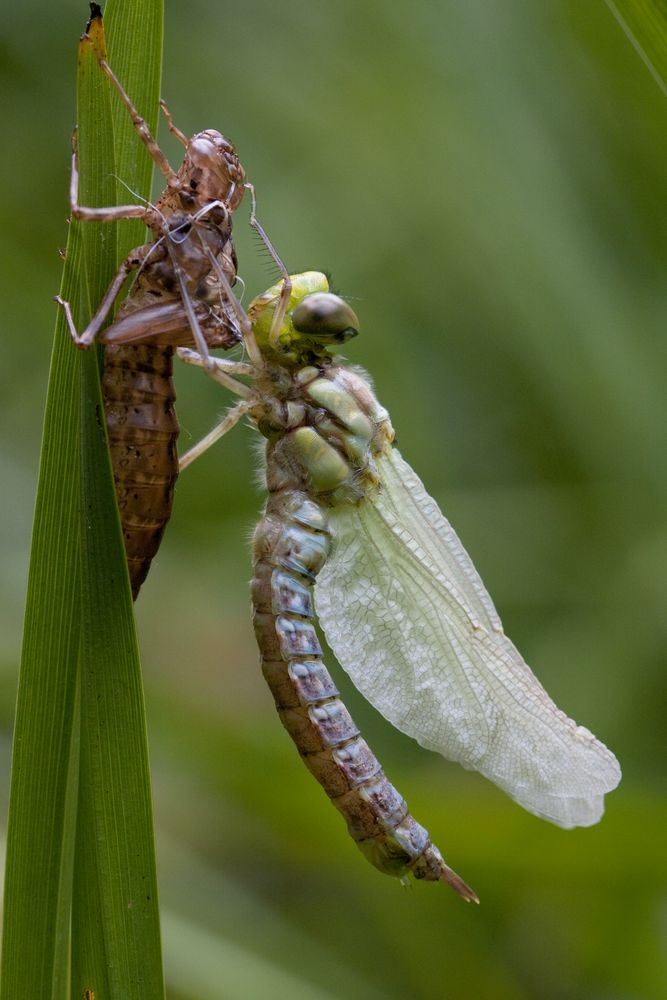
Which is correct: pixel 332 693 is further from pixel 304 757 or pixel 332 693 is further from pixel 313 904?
pixel 313 904

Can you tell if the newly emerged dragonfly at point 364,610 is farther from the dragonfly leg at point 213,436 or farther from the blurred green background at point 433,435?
the blurred green background at point 433,435

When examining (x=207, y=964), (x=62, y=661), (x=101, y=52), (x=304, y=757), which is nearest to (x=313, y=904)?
(x=207, y=964)

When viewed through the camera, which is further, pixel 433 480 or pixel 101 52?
pixel 433 480

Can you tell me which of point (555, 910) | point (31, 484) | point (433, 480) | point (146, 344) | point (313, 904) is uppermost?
point (31, 484)

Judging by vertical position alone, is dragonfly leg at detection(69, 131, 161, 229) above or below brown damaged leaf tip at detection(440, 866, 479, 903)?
above

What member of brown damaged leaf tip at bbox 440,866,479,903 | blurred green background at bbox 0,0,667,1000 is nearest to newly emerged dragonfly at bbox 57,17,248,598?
brown damaged leaf tip at bbox 440,866,479,903

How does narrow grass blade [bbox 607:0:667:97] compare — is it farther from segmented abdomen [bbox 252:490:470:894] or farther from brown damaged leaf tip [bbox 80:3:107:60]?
segmented abdomen [bbox 252:490:470:894]
